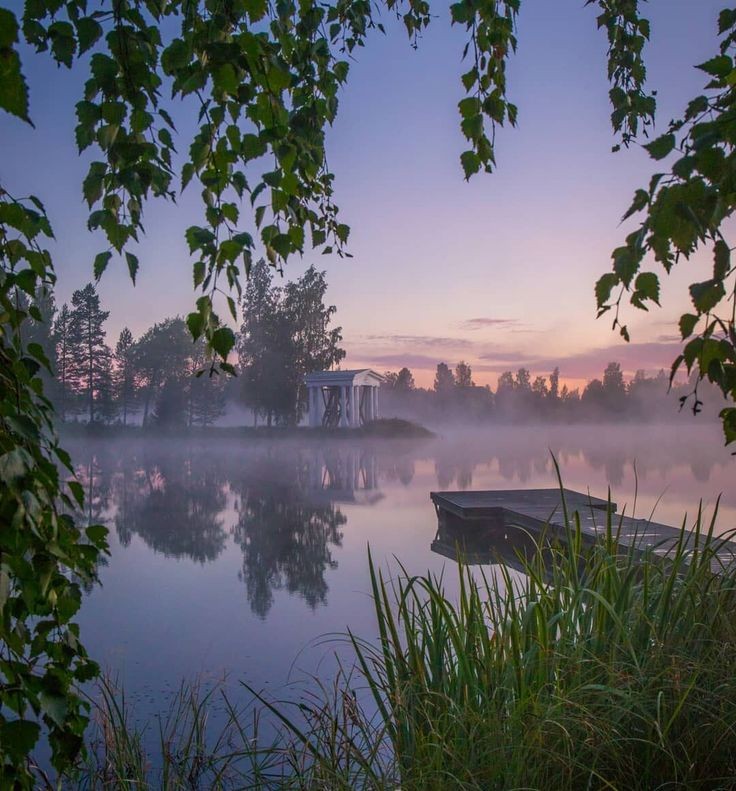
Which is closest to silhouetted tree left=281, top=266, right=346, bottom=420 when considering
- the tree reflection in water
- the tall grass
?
the tree reflection in water

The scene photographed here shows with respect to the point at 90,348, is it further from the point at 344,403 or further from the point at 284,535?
the point at 284,535

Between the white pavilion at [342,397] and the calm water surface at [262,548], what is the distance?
9151 mm

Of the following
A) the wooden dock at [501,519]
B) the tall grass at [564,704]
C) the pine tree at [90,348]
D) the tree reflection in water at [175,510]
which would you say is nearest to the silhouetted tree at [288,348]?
the pine tree at [90,348]

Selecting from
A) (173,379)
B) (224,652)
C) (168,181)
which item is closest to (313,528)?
(224,652)

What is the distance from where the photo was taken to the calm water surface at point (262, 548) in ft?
19.5

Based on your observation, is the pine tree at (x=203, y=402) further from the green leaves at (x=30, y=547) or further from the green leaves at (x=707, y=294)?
the green leaves at (x=707, y=294)

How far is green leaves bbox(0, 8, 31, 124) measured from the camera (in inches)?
34.0

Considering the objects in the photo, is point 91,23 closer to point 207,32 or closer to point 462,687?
point 207,32

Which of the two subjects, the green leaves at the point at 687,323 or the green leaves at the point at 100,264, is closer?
the green leaves at the point at 687,323

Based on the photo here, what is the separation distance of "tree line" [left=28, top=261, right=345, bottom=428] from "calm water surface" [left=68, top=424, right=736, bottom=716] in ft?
43.6

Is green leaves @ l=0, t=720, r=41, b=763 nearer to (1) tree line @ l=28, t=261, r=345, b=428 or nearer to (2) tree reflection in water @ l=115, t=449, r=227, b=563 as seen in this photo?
A: (2) tree reflection in water @ l=115, t=449, r=227, b=563

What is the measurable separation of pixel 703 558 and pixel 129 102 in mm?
2314

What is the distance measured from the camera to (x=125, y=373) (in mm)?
48344

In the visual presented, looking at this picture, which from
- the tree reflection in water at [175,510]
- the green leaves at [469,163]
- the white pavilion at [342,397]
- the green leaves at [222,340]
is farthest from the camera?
the white pavilion at [342,397]
